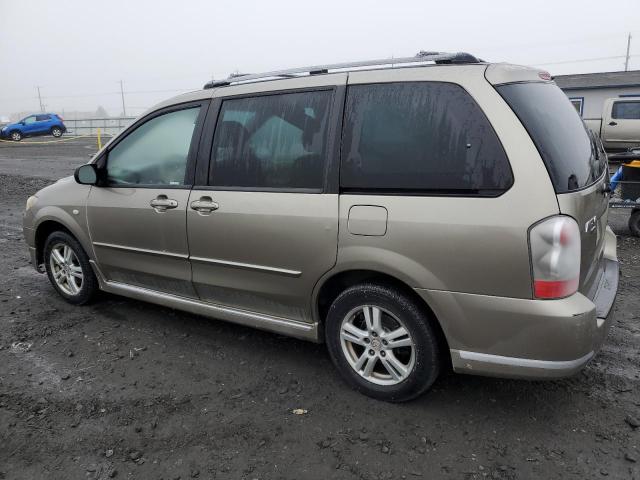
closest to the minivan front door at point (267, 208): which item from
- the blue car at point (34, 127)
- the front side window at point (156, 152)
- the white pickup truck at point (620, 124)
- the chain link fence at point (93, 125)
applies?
the front side window at point (156, 152)

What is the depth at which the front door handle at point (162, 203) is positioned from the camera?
3515mm

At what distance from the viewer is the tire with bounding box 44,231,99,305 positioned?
4.36 metres

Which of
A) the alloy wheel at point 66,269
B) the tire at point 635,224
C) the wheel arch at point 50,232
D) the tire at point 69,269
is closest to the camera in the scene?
the wheel arch at point 50,232

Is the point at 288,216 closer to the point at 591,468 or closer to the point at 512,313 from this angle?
the point at 512,313

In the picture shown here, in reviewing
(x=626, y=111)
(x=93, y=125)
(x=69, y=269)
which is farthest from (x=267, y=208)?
(x=93, y=125)

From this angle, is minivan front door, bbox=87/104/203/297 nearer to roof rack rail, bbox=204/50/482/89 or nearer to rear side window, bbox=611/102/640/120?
roof rack rail, bbox=204/50/482/89

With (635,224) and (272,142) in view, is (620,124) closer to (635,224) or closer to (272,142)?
Result: (635,224)

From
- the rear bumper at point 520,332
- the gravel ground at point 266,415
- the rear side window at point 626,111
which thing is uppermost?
the rear side window at point 626,111

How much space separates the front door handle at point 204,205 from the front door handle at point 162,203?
0.63 ft

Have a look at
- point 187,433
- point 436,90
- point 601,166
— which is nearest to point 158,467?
point 187,433

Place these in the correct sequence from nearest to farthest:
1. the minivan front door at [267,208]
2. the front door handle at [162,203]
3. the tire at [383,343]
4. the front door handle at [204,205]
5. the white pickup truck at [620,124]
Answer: the tire at [383,343]
the minivan front door at [267,208]
the front door handle at [204,205]
the front door handle at [162,203]
the white pickup truck at [620,124]

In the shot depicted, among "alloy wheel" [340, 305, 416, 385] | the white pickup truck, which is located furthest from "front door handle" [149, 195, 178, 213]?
the white pickup truck

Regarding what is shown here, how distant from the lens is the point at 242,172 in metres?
3.28

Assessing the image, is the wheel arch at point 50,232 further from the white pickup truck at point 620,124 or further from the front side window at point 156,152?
the white pickup truck at point 620,124
